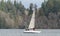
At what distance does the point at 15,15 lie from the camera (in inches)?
1646

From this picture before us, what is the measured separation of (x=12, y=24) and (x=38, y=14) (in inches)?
203

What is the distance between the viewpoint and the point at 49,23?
39875 millimetres

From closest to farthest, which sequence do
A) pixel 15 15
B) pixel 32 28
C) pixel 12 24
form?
1. pixel 32 28
2. pixel 12 24
3. pixel 15 15

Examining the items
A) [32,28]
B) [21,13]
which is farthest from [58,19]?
[32,28]

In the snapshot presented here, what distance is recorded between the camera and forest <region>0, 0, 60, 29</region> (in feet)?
130

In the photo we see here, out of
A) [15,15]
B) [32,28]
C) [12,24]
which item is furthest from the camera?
[15,15]

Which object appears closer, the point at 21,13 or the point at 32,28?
the point at 32,28

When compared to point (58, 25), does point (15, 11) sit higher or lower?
higher

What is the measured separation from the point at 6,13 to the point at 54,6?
9.09 meters

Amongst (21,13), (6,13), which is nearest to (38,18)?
(21,13)

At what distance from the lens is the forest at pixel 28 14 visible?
39594 millimetres

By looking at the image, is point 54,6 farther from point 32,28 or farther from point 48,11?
point 32,28

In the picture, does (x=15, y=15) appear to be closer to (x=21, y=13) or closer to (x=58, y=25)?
(x=21, y=13)

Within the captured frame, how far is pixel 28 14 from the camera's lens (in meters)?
39.6
